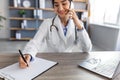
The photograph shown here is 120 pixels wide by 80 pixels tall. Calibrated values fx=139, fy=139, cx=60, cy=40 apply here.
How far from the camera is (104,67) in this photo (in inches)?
33.9

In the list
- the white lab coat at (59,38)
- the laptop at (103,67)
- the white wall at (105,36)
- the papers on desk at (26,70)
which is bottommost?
the white wall at (105,36)

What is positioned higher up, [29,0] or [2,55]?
[29,0]

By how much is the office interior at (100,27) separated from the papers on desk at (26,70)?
2.72 meters

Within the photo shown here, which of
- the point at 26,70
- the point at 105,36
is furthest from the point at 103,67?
the point at 105,36

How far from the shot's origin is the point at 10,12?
4578 millimetres

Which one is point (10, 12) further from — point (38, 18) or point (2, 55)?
point (2, 55)

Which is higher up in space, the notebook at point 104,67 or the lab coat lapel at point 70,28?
the lab coat lapel at point 70,28

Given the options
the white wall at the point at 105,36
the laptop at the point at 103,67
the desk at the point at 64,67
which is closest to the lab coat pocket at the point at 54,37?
the desk at the point at 64,67

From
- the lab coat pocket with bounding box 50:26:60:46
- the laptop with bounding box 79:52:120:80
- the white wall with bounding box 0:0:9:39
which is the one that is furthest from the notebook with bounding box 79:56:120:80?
the white wall with bounding box 0:0:9:39

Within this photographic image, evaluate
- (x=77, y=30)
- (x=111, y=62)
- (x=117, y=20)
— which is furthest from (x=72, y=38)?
(x=117, y=20)

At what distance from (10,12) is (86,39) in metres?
3.92

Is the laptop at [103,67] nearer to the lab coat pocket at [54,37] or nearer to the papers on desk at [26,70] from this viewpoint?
the papers on desk at [26,70]

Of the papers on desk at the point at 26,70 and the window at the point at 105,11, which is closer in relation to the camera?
the papers on desk at the point at 26,70

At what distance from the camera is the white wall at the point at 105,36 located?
3498 mm
